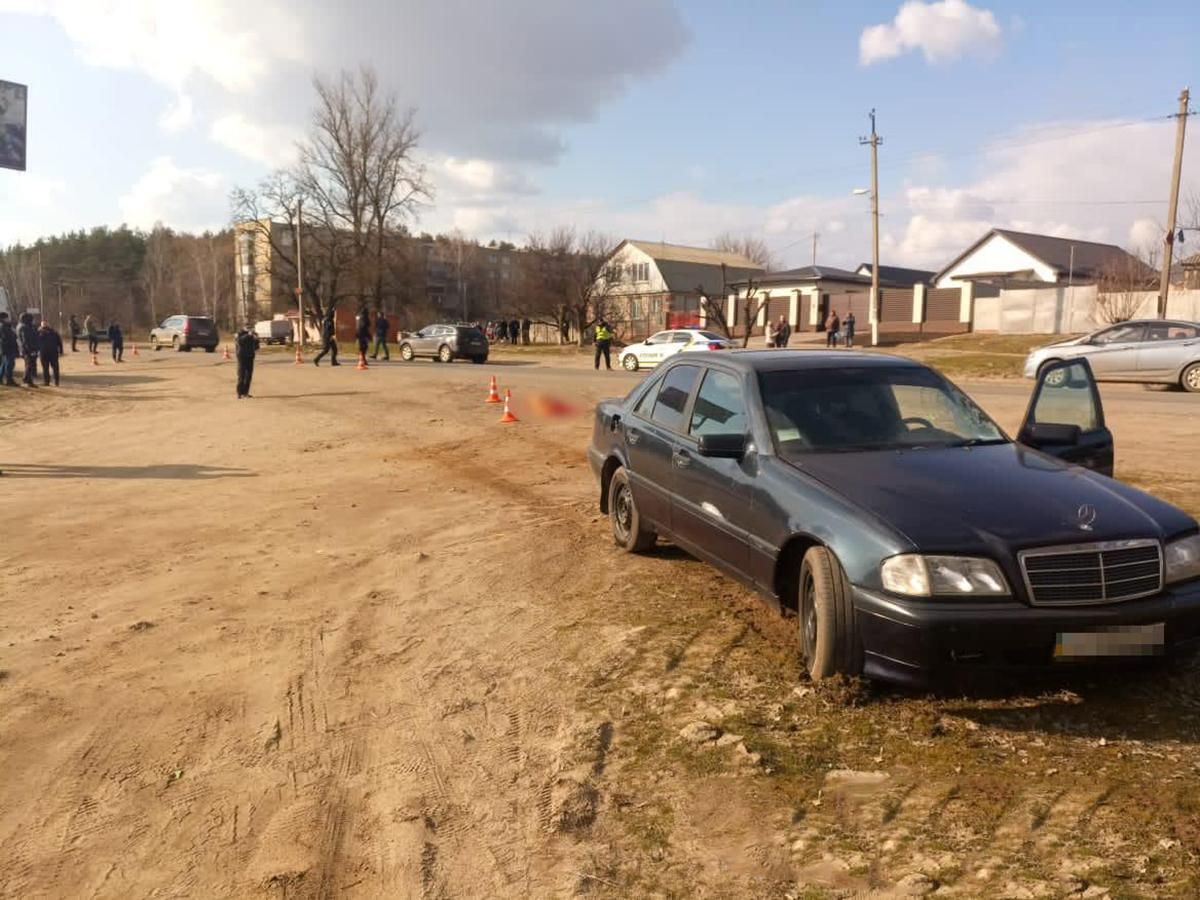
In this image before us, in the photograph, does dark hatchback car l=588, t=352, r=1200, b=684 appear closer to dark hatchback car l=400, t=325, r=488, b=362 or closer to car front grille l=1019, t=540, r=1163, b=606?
car front grille l=1019, t=540, r=1163, b=606

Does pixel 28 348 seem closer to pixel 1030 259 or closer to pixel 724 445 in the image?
pixel 724 445

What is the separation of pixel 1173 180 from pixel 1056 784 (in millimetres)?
37369

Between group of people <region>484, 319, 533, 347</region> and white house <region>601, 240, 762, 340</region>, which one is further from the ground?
white house <region>601, 240, 762, 340</region>

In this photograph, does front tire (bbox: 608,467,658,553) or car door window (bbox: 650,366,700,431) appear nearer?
car door window (bbox: 650,366,700,431)

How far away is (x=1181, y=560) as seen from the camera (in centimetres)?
390

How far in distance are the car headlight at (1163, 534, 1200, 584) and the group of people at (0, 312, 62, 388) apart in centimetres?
2378

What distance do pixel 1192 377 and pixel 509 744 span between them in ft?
66.9

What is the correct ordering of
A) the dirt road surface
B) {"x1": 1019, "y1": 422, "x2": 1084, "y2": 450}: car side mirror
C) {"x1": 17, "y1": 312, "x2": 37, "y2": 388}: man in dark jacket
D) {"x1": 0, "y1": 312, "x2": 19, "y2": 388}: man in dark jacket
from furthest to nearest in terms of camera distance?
1. {"x1": 17, "y1": 312, "x2": 37, "y2": 388}: man in dark jacket
2. {"x1": 0, "y1": 312, "x2": 19, "y2": 388}: man in dark jacket
3. {"x1": 1019, "y1": 422, "x2": 1084, "y2": 450}: car side mirror
4. the dirt road surface

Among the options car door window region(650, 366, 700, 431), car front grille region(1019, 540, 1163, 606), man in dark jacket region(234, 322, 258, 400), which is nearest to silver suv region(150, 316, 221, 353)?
man in dark jacket region(234, 322, 258, 400)

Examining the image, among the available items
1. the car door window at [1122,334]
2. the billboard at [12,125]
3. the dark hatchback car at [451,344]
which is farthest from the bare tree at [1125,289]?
the billboard at [12,125]

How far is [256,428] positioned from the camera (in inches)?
591

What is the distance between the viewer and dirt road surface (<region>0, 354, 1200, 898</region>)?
9.61ft

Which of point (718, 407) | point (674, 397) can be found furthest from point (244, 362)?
point (718, 407)

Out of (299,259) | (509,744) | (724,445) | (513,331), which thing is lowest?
(509,744)
